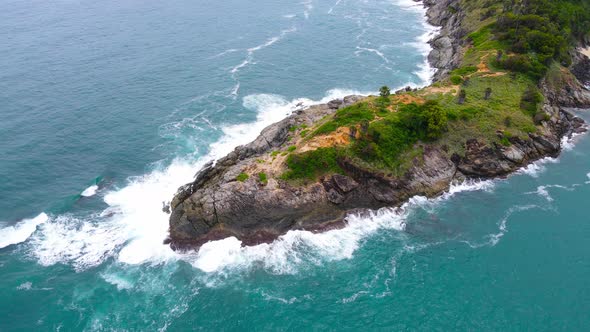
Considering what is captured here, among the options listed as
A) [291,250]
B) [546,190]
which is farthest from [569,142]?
[291,250]

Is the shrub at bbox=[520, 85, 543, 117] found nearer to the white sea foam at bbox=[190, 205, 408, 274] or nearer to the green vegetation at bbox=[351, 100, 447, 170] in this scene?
the green vegetation at bbox=[351, 100, 447, 170]

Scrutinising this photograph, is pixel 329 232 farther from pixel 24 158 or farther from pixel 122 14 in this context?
pixel 122 14

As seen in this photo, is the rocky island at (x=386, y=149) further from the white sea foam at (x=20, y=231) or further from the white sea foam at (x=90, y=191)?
the white sea foam at (x=20, y=231)

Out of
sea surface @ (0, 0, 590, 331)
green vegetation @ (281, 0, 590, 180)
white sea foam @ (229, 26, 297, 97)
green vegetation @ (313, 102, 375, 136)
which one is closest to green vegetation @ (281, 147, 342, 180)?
green vegetation @ (281, 0, 590, 180)

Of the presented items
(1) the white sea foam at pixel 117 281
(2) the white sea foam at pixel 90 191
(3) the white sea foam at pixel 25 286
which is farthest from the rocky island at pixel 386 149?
(3) the white sea foam at pixel 25 286

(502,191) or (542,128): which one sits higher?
(542,128)

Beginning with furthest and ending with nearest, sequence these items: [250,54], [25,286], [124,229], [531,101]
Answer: [250,54] < [531,101] < [124,229] < [25,286]

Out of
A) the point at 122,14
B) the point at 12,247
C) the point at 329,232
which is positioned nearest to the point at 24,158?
the point at 12,247

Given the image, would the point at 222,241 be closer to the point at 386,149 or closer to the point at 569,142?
the point at 386,149
